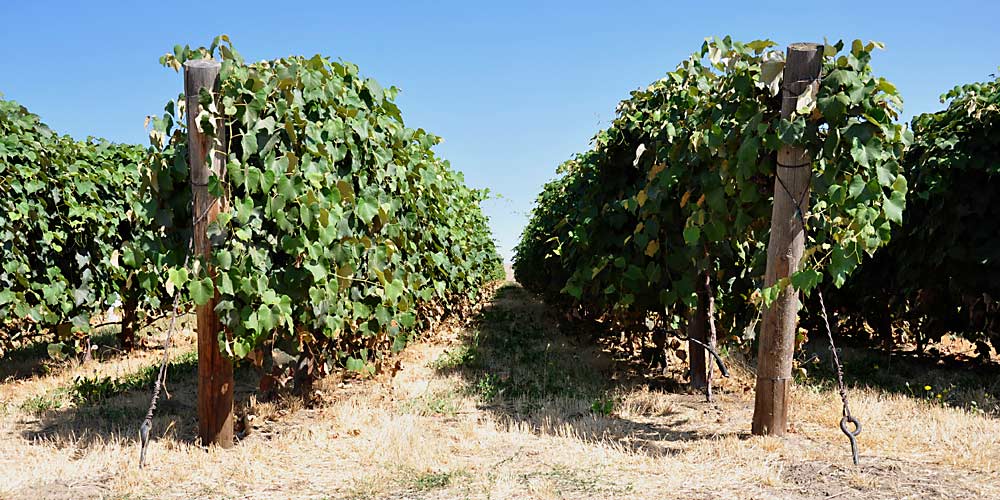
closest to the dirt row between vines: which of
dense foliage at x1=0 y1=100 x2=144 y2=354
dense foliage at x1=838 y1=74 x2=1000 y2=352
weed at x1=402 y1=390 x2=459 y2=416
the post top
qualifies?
weed at x1=402 y1=390 x2=459 y2=416

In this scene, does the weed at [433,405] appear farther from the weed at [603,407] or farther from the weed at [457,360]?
the weed at [457,360]

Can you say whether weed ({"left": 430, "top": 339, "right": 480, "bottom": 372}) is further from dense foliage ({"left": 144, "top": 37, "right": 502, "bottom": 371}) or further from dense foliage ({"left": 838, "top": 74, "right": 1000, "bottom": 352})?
dense foliage ({"left": 838, "top": 74, "right": 1000, "bottom": 352})

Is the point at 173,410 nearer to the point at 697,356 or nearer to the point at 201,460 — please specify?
the point at 201,460

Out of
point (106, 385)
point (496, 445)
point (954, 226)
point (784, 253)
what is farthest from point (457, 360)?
point (954, 226)

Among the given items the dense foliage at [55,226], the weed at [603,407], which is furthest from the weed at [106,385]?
the weed at [603,407]

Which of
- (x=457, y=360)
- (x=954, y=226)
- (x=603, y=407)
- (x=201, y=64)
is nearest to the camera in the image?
(x=201, y=64)

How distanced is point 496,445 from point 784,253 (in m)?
2.12

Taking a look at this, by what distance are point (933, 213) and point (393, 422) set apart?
17.9 feet

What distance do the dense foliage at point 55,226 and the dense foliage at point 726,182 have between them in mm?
4281

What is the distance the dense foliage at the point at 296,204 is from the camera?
395 cm

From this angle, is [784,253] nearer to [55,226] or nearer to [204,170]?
[204,170]

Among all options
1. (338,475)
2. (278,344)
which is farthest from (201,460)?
(278,344)

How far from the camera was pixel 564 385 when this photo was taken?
615 centimetres

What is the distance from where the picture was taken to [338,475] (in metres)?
3.80
